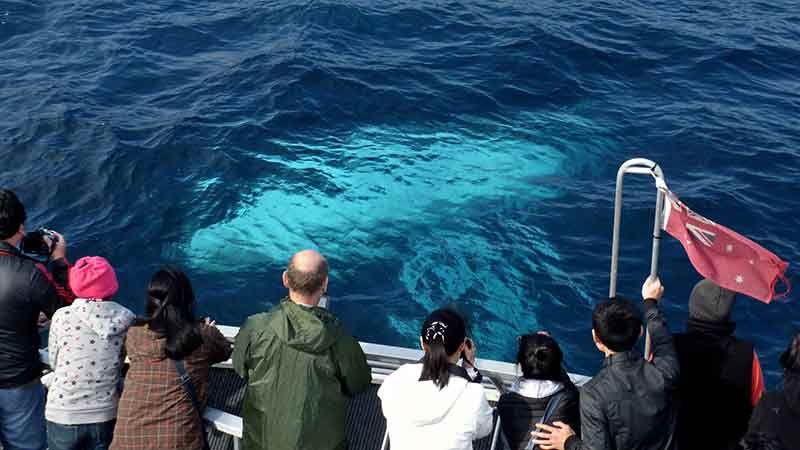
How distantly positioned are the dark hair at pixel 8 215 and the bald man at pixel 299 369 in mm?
2246

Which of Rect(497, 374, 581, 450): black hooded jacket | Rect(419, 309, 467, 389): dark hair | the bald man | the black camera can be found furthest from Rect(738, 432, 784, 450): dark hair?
the black camera

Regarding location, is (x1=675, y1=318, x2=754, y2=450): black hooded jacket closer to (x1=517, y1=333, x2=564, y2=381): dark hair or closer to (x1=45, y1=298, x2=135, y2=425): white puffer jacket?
(x1=517, y1=333, x2=564, y2=381): dark hair

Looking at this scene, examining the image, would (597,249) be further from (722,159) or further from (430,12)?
(430,12)

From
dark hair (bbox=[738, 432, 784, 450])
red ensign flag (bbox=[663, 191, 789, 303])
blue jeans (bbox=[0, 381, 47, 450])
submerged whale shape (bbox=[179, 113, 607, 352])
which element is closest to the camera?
dark hair (bbox=[738, 432, 784, 450])

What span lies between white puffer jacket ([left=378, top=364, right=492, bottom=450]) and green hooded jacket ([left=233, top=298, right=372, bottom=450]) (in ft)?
1.44

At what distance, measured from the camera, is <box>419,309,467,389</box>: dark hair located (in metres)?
5.86

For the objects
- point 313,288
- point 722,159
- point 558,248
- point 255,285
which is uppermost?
point 313,288

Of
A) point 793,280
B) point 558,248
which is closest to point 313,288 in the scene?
point 558,248

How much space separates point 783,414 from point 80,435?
17.1 feet

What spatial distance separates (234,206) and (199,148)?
2567 mm

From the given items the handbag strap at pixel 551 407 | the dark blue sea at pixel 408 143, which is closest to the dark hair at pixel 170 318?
the handbag strap at pixel 551 407

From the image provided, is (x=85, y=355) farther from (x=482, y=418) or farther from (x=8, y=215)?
(x=482, y=418)

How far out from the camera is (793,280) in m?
14.3

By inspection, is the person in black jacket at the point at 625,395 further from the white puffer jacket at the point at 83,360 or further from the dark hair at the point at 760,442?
the white puffer jacket at the point at 83,360
